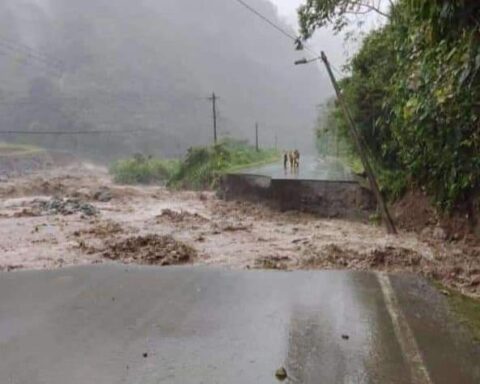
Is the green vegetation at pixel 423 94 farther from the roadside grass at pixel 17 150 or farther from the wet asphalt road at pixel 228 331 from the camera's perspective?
the roadside grass at pixel 17 150

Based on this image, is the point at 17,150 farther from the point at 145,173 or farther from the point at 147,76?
the point at 147,76

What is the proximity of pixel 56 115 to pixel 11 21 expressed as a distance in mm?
34631

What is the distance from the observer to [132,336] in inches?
208

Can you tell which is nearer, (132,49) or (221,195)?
(221,195)

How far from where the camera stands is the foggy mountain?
74.9 meters

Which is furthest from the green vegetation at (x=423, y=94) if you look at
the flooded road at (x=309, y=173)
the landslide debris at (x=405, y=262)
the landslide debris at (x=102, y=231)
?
the landslide debris at (x=102, y=231)

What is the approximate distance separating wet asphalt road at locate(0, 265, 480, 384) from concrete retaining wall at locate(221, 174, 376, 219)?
7556 mm

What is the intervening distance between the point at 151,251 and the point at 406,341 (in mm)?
6030

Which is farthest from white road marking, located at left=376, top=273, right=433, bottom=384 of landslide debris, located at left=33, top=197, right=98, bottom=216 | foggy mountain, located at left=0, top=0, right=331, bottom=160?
foggy mountain, located at left=0, top=0, right=331, bottom=160

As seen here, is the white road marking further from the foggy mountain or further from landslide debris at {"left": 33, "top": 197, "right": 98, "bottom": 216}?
the foggy mountain

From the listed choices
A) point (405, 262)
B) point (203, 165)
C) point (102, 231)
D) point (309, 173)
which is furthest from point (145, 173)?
point (405, 262)

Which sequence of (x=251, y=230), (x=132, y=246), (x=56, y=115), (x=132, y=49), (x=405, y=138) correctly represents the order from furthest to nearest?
(x=132, y=49) < (x=56, y=115) < (x=251, y=230) < (x=405, y=138) < (x=132, y=246)

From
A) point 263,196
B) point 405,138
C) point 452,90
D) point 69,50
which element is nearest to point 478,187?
point 405,138

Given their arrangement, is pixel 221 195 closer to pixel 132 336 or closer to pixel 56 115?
pixel 132 336
